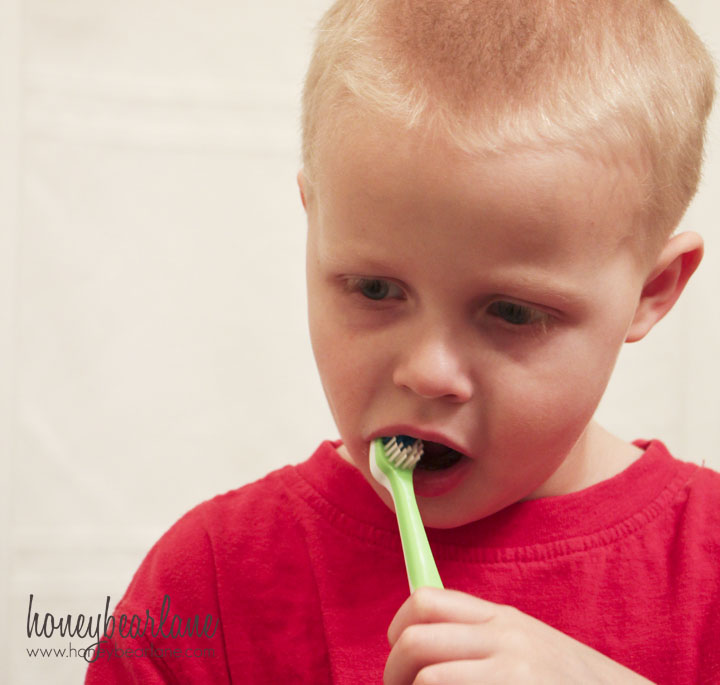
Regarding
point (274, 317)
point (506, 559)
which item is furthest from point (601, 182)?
point (274, 317)

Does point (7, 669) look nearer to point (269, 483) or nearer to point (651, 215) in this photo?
point (269, 483)

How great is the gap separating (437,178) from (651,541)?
27cm

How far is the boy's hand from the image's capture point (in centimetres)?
40

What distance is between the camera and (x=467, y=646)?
0.41 meters

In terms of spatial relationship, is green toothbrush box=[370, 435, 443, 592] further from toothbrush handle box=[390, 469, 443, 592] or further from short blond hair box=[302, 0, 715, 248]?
short blond hair box=[302, 0, 715, 248]

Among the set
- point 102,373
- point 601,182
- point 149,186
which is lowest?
point 601,182

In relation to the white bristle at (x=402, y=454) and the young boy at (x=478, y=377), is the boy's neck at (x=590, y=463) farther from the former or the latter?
the white bristle at (x=402, y=454)

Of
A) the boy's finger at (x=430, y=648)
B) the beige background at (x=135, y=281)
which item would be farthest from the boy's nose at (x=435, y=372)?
the beige background at (x=135, y=281)

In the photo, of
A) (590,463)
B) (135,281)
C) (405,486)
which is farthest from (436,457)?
(135,281)

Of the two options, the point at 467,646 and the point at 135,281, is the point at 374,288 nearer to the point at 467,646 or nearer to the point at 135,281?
the point at 467,646

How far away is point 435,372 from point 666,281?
180 mm

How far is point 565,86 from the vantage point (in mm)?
444

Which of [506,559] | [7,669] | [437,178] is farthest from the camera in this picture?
[7,669]

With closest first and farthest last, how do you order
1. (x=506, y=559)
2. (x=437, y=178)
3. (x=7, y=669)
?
Result: (x=437, y=178) < (x=506, y=559) < (x=7, y=669)
